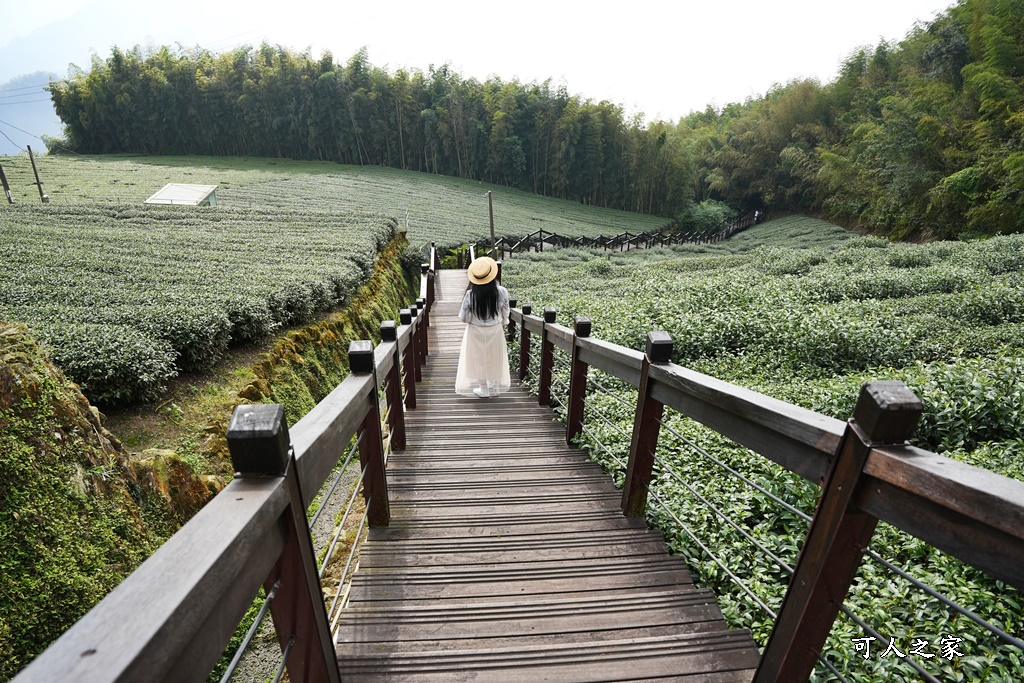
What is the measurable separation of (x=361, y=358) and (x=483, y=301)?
3.02 metres

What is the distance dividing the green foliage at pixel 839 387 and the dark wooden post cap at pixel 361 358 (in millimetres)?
1479

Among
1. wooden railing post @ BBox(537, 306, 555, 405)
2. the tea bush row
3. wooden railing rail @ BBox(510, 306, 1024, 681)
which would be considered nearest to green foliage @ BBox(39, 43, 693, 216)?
the tea bush row

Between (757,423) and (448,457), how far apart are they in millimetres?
2406

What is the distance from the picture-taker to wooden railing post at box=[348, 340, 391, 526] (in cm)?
225

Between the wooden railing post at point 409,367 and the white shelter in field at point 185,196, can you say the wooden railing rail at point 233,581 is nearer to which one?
the wooden railing post at point 409,367

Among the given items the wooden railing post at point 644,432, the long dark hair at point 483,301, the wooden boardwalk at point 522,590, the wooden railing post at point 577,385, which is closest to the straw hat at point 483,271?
the long dark hair at point 483,301

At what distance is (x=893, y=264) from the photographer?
10.7 metres

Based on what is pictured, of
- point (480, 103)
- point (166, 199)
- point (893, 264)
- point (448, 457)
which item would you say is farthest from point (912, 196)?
point (480, 103)

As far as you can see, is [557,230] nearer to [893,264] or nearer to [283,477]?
[893,264]

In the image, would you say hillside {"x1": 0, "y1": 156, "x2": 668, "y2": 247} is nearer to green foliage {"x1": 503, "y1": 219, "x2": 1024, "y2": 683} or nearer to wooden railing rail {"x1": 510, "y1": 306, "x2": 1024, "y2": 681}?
green foliage {"x1": 503, "y1": 219, "x2": 1024, "y2": 683}

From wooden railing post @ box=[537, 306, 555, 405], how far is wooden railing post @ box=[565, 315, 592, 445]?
958mm

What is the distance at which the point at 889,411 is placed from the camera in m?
1.09

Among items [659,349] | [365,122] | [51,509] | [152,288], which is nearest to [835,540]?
[659,349]

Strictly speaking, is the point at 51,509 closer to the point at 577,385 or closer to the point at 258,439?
the point at 258,439
